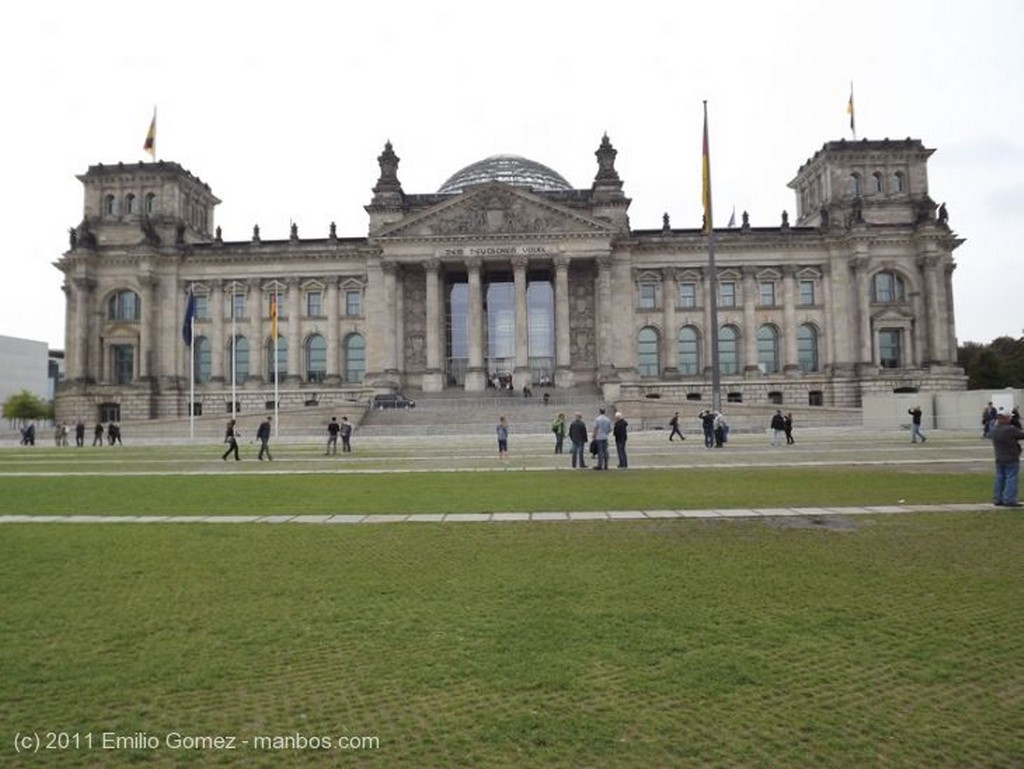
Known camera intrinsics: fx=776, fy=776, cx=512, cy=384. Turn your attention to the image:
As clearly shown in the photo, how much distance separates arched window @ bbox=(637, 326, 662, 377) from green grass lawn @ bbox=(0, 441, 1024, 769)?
65936mm

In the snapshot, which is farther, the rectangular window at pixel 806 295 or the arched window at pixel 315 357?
the arched window at pixel 315 357

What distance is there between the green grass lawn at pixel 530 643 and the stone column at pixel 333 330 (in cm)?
6657

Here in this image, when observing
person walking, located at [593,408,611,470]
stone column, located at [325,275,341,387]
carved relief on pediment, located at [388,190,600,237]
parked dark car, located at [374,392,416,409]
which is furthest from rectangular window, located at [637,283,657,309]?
person walking, located at [593,408,611,470]

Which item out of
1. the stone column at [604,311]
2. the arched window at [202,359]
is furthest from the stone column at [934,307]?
the arched window at [202,359]

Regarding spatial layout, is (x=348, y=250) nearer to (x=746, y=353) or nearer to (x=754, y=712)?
(x=746, y=353)

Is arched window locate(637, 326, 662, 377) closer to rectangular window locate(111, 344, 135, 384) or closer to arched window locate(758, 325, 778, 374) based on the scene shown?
arched window locate(758, 325, 778, 374)

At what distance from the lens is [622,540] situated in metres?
11.4

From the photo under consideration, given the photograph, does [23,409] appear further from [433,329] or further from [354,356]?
[433,329]

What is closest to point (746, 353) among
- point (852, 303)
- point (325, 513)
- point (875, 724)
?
point (852, 303)

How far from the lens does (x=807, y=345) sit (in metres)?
78.3

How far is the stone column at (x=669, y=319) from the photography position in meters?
77.3

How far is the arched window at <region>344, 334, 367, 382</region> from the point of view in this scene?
3108 inches

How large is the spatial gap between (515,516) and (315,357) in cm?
6871

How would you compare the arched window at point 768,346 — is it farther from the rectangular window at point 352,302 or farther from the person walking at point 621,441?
the person walking at point 621,441
